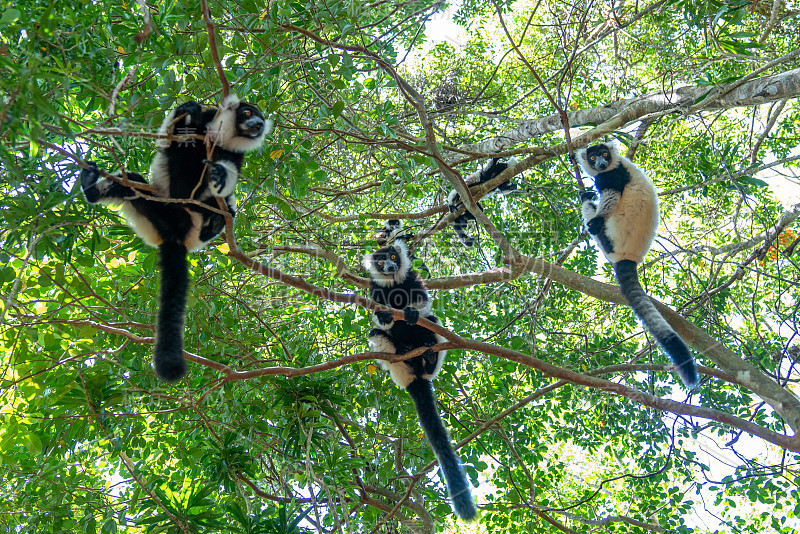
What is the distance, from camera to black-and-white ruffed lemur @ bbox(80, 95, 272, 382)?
3.95 metres

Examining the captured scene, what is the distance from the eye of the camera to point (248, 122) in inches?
169

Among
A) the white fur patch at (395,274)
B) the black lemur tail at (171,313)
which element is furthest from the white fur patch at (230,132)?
the white fur patch at (395,274)

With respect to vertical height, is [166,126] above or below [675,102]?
below

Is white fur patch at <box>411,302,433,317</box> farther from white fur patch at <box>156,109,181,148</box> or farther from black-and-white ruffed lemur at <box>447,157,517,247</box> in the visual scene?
white fur patch at <box>156,109,181,148</box>

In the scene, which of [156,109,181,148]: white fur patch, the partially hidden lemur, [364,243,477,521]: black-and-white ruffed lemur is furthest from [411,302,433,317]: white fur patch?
[156,109,181,148]: white fur patch

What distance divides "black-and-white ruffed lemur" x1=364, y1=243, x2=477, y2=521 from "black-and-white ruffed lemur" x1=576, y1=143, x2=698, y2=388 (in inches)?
81.2

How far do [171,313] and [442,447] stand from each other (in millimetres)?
→ 2622

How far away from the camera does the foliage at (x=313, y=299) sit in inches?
152

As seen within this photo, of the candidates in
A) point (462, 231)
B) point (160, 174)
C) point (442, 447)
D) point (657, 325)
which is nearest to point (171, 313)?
point (160, 174)

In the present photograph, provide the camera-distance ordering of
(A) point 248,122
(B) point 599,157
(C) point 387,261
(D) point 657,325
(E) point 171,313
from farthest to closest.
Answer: (B) point 599,157 < (C) point 387,261 < (D) point 657,325 < (A) point 248,122 < (E) point 171,313

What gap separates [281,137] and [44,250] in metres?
1.88

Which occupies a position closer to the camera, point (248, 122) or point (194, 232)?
point (194, 232)

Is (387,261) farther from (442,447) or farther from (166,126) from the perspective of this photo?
(166,126)

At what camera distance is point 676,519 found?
19.1 ft
